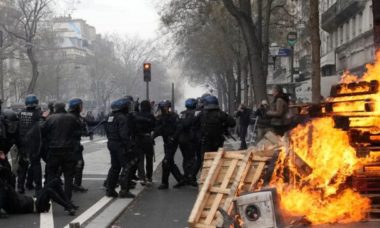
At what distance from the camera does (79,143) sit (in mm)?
10156

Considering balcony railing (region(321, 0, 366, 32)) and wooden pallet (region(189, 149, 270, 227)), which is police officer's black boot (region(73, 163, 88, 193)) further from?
balcony railing (region(321, 0, 366, 32))

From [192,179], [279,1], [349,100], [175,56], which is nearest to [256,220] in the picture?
[349,100]

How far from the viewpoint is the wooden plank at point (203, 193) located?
5.85 m

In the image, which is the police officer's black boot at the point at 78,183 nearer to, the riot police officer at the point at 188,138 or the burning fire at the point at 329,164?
the riot police officer at the point at 188,138

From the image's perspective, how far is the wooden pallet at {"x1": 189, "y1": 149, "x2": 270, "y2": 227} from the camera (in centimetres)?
575

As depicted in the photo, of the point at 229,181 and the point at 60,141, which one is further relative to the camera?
the point at 60,141

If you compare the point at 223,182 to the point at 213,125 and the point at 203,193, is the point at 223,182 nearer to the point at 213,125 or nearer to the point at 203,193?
the point at 203,193

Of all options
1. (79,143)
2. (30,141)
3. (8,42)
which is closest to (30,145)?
(30,141)

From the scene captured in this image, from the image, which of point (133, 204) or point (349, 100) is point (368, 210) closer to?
point (349, 100)

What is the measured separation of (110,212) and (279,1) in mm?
28528

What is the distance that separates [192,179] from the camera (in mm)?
11922

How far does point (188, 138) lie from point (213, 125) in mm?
1102

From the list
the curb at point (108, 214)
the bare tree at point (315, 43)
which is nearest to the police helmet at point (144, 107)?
the curb at point (108, 214)

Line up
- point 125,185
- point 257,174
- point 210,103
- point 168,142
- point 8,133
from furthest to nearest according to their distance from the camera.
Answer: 1. point 168,142
2. point 210,103
3. point 125,185
4. point 8,133
5. point 257,174
